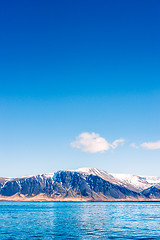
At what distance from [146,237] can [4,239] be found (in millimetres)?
29845

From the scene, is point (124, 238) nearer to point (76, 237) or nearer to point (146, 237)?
point (146, 237)

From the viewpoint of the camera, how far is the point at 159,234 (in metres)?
62.7

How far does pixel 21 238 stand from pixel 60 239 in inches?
323

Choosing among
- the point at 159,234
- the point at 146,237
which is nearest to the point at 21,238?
the point at 146,237

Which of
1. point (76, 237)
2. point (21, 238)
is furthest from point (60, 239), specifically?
point (21, 238)

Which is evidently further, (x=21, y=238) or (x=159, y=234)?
(x=159, y=234)

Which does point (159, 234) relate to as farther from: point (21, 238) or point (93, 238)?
point (21, 238)

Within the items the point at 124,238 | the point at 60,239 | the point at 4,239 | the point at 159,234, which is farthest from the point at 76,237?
the point at 159,234

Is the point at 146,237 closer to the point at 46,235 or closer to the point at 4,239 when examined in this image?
the point at 46,235

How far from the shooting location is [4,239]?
55062 millimetres

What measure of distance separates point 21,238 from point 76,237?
11574 millimetres

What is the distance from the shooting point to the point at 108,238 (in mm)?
55875

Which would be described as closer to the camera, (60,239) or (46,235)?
(60,239)

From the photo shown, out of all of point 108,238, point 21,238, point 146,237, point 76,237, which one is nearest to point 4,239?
point 21,238
